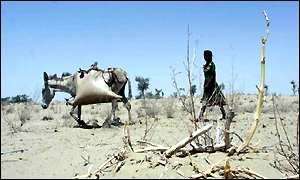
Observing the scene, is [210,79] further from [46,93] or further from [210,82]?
[46,93]

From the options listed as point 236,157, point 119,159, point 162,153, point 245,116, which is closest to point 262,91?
point 236,157

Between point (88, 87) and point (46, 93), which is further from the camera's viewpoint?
point (46, 93)

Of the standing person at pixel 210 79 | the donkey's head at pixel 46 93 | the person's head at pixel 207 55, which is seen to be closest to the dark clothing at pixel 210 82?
the standing person at pixel 210 79

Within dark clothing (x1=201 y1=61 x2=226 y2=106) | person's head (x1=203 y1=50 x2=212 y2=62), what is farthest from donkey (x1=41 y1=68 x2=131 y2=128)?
person's head (x1=203 y1=50 x2=212 y2=62)

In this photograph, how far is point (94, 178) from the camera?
6.84 metres

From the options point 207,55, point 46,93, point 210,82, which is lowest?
point 46,93

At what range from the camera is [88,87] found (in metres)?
14.8

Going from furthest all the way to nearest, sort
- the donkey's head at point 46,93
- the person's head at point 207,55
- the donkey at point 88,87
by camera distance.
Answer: the donkey's head at point 46,93
the donkey at point 88,87
the person's head at point 207,55

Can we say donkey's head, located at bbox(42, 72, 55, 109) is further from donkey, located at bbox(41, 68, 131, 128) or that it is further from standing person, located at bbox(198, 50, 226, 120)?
standing person, located at bbox(198, 50, 226, 120)

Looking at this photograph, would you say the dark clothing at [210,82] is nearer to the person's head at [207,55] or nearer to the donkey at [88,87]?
the person's head at [207,55]

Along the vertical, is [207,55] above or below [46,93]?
above

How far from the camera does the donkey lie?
48.7 feet

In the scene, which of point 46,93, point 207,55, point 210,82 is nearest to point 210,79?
point 210,82

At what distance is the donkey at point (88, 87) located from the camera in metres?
14.9
